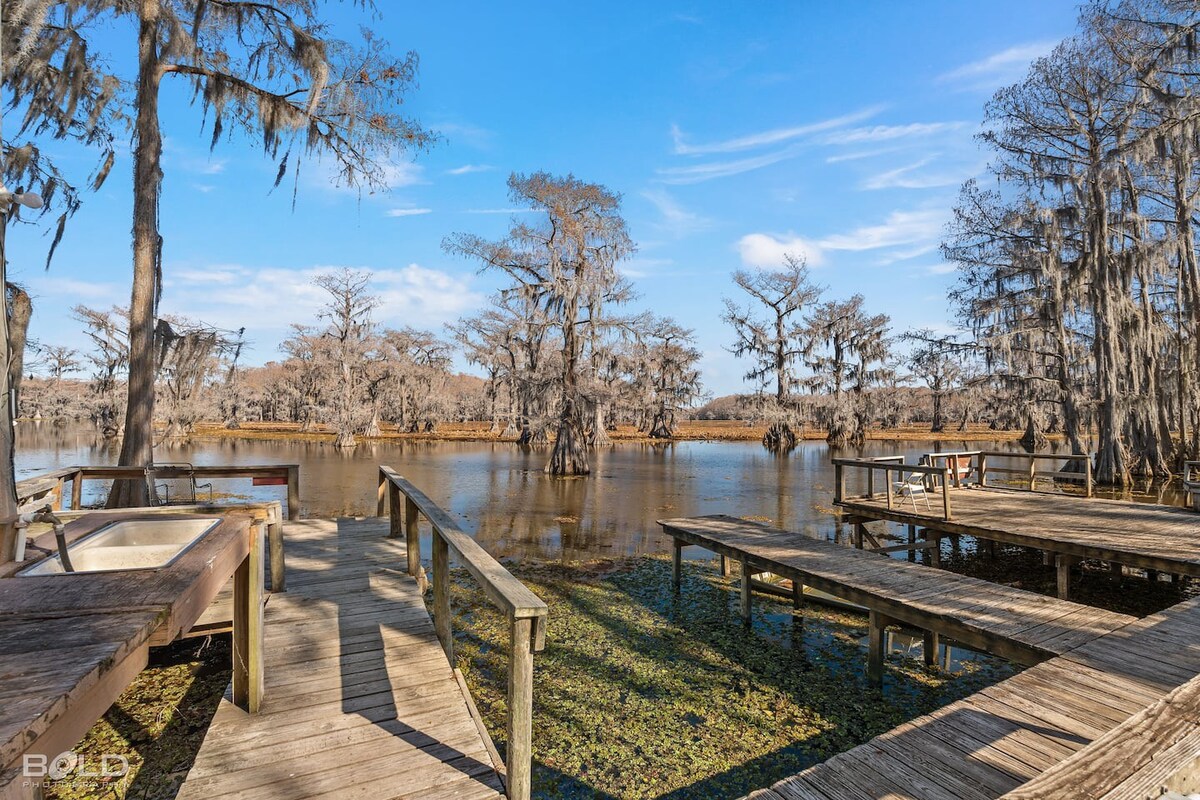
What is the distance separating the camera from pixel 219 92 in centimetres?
973

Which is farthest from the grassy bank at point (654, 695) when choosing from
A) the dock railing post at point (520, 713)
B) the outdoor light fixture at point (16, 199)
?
the outdoor light fixture at point (16, 199)

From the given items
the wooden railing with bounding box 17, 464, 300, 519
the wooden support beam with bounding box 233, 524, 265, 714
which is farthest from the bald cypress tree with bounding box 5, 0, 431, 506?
the wooden support beam with bounding box 233, 524, 265, 714

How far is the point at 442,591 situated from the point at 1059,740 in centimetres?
396

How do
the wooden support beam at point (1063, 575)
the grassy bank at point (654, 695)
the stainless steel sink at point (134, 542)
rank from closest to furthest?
the stainless steel sink at point (134, 542), the grassy bank at point (654, 695), the wooden support beam at point (1063, 575)

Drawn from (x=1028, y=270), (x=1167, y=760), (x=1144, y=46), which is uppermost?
(x=1144, y=46)

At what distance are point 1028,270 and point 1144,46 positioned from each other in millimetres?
7832

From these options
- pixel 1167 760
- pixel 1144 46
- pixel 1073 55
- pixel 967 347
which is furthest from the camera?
pixel 967 347

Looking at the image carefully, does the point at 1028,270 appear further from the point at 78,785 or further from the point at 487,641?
the point at 78,785

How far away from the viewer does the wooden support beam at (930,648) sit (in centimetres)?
565

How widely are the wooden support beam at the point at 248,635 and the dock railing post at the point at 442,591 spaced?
44.5 inches

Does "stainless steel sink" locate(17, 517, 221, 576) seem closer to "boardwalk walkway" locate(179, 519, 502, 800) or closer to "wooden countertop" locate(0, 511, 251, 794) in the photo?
"wooden countertop" locate(0, 511, 251, 794)

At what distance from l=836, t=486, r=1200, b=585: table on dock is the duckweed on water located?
266 centimetres

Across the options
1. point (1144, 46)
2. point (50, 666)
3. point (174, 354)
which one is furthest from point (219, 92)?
point (1144, 46)

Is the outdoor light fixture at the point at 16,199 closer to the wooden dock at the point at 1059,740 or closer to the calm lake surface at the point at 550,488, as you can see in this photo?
the wooden dock at the point at 1059,740
